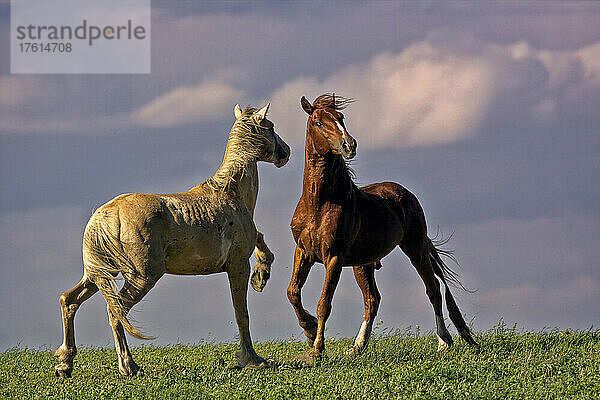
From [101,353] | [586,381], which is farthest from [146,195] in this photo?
[586,381]

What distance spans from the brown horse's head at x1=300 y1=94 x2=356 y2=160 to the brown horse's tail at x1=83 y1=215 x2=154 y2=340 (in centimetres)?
334

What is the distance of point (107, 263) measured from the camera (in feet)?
35.2

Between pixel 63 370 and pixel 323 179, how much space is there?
4.54 m

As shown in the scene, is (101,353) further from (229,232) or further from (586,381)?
(586,381)

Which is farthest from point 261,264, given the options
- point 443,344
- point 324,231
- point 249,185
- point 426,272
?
point 443,344

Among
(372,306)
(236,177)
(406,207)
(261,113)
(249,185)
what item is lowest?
(372,306)

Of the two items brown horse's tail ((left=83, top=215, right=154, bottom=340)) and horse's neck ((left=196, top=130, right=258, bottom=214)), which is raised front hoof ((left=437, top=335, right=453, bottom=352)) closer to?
horse's neck ((left=196, top=130, right=258, bottom=214))

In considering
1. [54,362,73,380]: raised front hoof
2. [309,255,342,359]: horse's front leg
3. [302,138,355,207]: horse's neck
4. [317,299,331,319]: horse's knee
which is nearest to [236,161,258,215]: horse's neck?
[302,138,355,207]: horse's neck

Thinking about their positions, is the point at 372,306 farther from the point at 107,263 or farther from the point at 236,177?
the point at 107,263

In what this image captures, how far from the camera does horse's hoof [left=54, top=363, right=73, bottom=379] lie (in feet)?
37.0

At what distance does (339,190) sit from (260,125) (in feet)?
5.00

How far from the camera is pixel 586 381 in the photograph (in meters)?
10.4

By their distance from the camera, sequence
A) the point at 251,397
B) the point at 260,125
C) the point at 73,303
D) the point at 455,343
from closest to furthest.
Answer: the point at 251,397, the point at 73,303, the point at 260,125, the point at 455,343

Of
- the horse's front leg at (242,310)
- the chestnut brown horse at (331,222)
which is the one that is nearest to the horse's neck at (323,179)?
the chestnut brown horse at (331,222)
